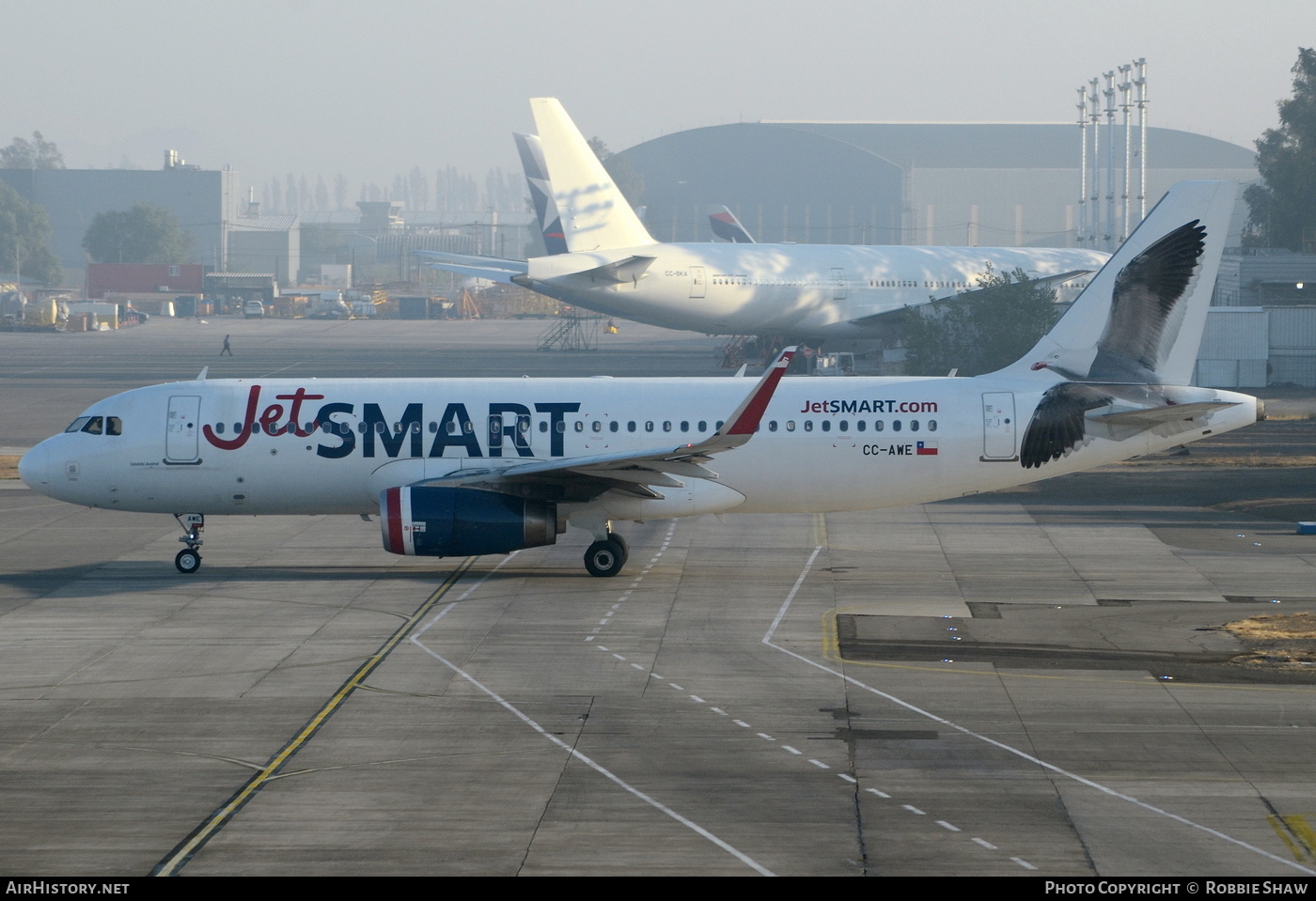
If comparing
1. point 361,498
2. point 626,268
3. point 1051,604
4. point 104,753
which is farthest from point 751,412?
A: point 626,268

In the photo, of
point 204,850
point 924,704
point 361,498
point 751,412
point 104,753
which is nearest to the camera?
point 204,850

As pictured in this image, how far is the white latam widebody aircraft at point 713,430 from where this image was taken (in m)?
30.7

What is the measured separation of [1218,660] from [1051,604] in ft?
15.4

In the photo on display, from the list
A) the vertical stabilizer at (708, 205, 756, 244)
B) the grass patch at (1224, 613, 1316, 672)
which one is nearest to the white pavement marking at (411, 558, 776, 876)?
the grass patch at (1224, 613, 1316, 672)

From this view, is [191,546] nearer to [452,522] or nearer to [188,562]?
[188,562]

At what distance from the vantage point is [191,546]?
1244 inches

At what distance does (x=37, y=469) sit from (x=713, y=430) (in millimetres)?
14849

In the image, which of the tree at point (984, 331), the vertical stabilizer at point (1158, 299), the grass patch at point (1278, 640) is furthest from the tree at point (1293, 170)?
the grass patch at point (1278, 640)

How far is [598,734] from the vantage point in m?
19.2

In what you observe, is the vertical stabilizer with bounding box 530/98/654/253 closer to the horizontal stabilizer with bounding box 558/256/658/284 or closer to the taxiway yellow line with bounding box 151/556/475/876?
the horizontal stabilizer with bounding box 558/256/658/284

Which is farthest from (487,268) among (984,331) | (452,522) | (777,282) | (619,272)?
(452,522)

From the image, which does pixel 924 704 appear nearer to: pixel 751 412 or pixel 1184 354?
pixel 751 412

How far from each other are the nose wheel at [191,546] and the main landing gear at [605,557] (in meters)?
8.70

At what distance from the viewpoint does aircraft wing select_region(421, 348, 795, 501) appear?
90.1 feet
